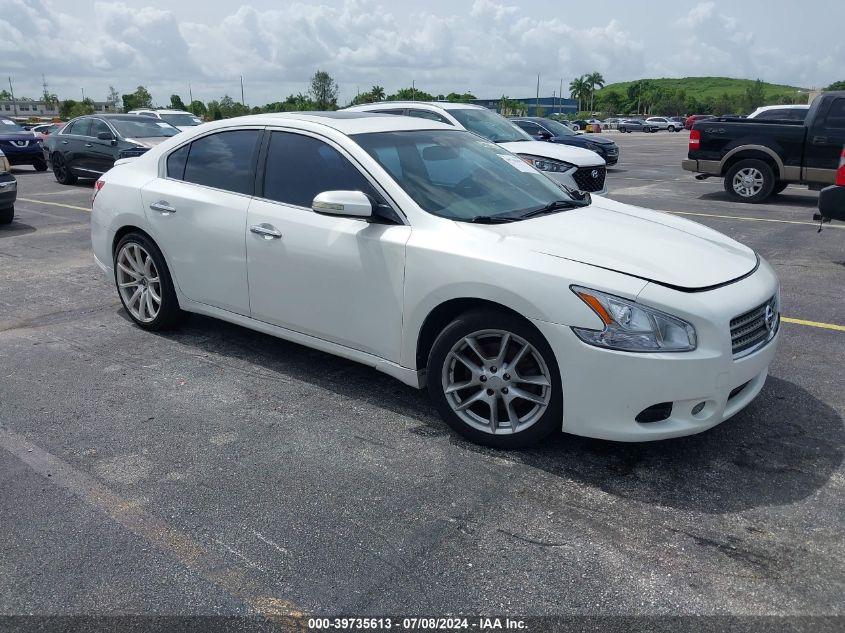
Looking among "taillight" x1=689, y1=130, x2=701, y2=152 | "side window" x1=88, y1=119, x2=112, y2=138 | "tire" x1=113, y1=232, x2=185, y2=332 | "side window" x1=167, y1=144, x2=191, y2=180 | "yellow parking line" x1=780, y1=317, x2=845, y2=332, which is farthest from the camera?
"side window" x1=88, y1=119, x2=112, y2=138

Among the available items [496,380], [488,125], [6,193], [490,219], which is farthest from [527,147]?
[496,380]

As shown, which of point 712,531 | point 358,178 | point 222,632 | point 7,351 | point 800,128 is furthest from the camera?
point 800,128

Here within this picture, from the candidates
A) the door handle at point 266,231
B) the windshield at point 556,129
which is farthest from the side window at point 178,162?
the windshield at point 556,129

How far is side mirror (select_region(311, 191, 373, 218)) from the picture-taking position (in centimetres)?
386

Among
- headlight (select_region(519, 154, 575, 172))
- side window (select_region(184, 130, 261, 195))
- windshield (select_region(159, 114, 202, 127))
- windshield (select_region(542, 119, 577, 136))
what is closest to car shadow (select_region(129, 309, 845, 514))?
side window (select_region(184, 130, 261, 195))

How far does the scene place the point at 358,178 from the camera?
13.6 ft

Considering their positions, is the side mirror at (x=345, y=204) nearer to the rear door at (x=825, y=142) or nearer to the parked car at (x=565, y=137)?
the rear door at (x=825, y=142)

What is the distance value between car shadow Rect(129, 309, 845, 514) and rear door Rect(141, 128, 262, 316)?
33.7 inches

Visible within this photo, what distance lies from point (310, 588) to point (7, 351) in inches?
147

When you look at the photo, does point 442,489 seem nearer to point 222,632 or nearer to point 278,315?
point 222,632

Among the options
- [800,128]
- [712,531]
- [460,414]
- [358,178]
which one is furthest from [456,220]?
[800,128]

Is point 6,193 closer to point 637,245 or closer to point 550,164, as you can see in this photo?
point 550,164

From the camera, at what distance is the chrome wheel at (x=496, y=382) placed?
3.54 m

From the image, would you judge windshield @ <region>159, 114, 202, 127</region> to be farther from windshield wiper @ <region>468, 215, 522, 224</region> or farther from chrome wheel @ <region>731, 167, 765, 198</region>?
windshield wiper @ <region>468, 215, 522, 224</region>
